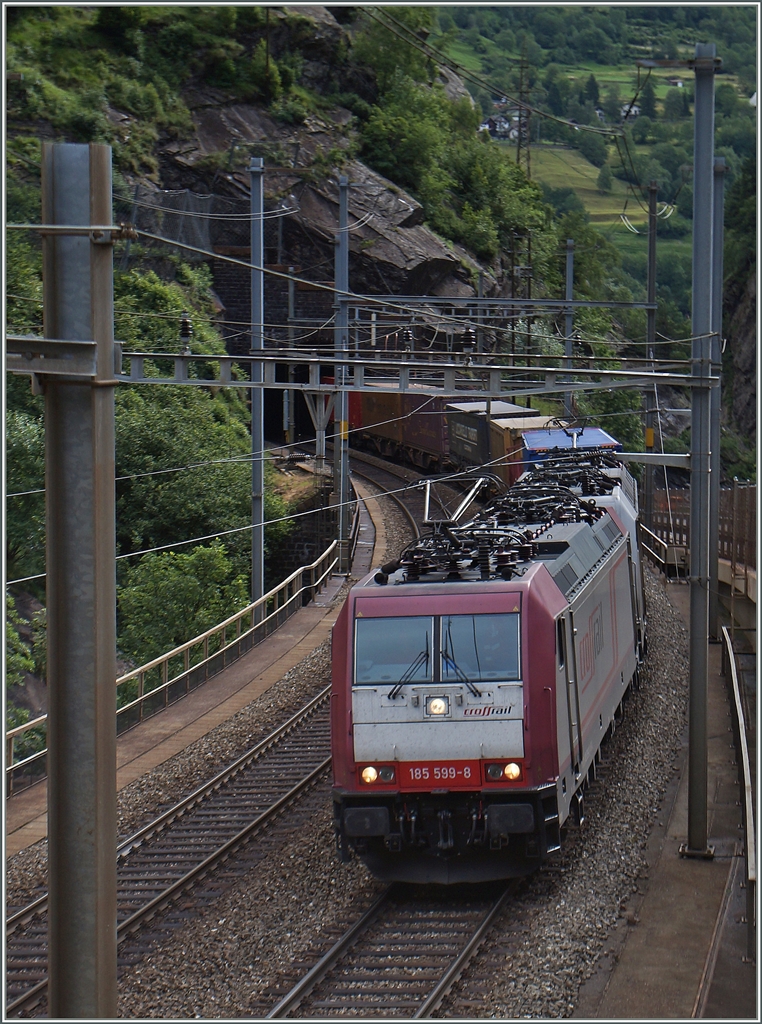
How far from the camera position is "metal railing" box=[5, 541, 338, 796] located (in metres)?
15.6

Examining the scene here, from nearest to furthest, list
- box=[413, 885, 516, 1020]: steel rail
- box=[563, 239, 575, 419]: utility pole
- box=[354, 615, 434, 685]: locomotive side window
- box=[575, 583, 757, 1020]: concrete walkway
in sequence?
box=[413, 885, 516, 1020]: steel rail, box=[575, 583, 757, 1020]: concrete walkway, box=[354, 615, 434, 685]: locomotive side window, box=[563, 239, 575, 419]: utility pole

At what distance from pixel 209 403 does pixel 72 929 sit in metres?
31.1

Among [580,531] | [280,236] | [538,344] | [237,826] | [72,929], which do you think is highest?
[280,236]

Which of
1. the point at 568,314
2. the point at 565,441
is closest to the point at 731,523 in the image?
the point at 565,441

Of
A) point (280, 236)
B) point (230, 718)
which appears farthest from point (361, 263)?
point (230, 718)

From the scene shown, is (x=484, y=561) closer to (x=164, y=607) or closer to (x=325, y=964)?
(x=325, y=964)

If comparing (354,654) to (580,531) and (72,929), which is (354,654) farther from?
(72,929)

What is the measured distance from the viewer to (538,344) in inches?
2050

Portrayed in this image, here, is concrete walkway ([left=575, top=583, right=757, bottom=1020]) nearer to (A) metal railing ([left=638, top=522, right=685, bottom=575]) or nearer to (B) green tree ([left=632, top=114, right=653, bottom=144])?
(A) metal railing ([left=638, top=522, right=685, bottom=575])

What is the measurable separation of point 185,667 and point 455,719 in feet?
34.7

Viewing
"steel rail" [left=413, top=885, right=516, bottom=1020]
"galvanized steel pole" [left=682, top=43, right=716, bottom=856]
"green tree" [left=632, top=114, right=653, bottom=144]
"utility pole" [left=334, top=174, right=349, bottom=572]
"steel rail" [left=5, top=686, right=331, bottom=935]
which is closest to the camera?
"steel rail" [left=413, top=885, right=516, bottom=1020]

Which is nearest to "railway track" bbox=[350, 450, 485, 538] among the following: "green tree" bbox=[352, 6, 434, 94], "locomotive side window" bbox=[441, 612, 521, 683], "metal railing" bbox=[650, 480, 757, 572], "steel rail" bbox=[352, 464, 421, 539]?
"steel rail" bbox=[352, 464, 421, 539]

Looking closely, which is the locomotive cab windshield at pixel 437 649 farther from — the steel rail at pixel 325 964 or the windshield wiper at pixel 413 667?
the steel rail at pixel 325 964

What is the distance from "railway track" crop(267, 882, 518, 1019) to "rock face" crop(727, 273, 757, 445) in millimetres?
64453
